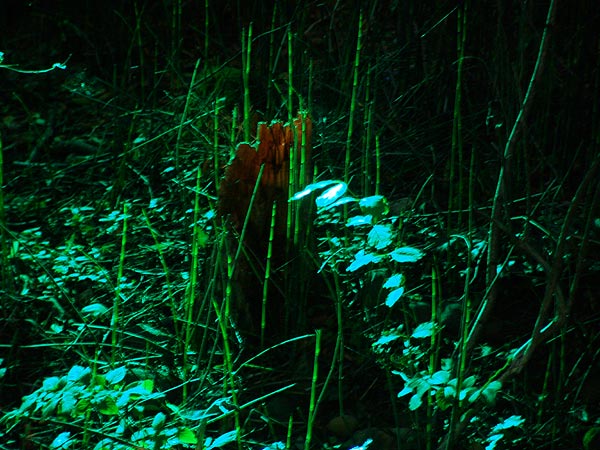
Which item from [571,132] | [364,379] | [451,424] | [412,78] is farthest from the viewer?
[412,78]

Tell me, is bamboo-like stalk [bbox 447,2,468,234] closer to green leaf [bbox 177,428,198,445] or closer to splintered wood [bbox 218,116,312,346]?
splintered wood [bbox 218,116,312,346]

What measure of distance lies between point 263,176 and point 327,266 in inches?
11.1

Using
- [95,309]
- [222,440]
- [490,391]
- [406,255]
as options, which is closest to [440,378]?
[490,391]

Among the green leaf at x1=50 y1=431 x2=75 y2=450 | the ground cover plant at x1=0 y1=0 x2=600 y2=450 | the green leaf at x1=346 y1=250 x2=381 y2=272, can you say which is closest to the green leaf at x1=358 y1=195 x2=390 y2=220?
the ground cover plant at x1=0 y1=0 x2=600 y2=450

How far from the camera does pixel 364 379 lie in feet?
5.12

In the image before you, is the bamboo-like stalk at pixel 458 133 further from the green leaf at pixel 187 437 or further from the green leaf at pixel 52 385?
the green leaf at pixel 52 385

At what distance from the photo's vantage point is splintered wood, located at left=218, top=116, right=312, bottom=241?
163 cm

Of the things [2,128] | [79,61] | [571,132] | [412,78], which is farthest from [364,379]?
[79,61]

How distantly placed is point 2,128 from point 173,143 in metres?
0.78

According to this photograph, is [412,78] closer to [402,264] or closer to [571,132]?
[571,132]

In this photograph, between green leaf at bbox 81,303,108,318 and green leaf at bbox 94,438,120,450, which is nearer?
green leaf at bbox 94,438,120,450

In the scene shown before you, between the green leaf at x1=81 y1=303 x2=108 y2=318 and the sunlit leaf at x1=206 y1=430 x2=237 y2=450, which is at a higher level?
the green leaf at x1=81 y1=303 x2=108 y2=318

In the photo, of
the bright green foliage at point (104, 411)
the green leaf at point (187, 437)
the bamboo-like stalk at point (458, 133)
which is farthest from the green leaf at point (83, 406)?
the bamboo-like stalk at point (458, 133)

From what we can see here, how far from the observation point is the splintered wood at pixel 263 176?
1.63m
